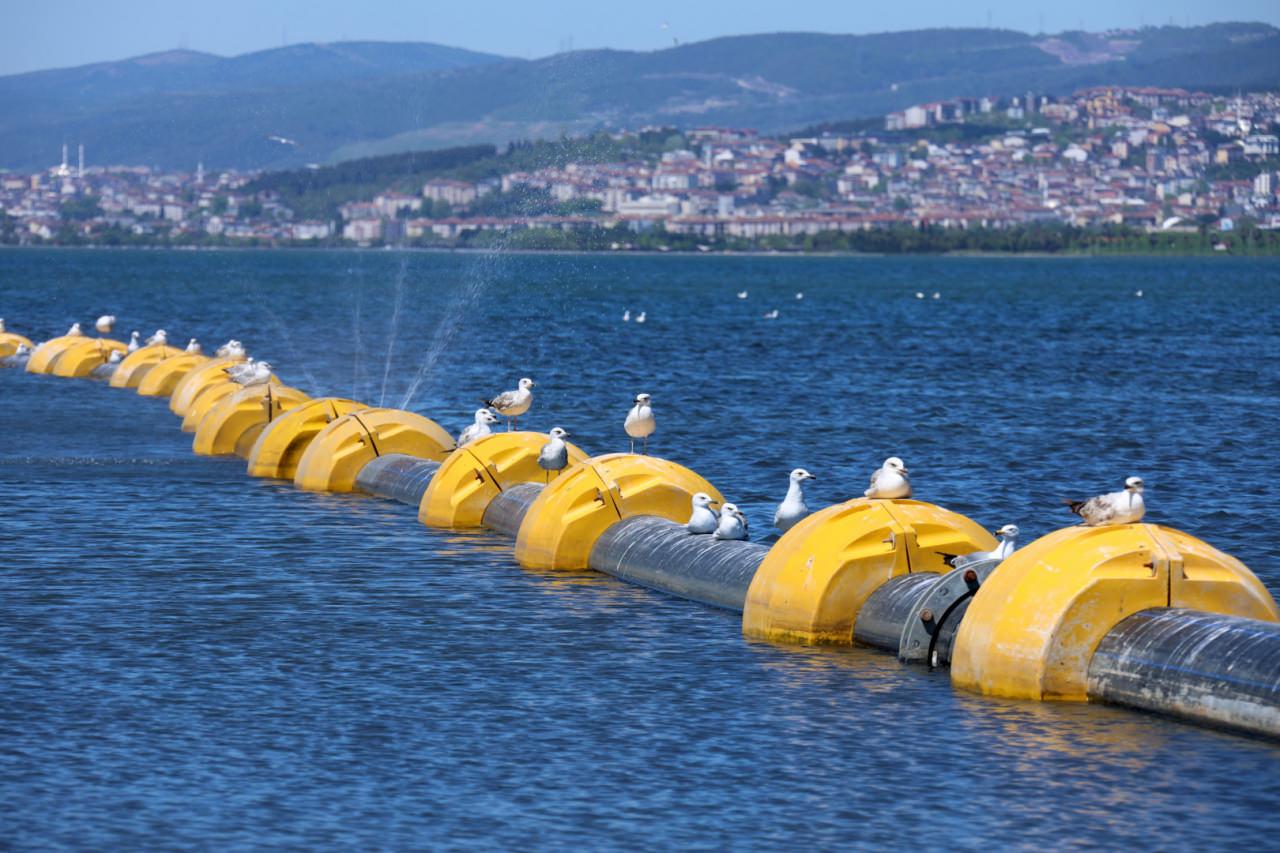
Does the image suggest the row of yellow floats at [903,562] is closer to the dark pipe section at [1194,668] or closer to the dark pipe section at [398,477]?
the dark pipe section at [1194,668]

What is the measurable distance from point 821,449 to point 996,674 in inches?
841

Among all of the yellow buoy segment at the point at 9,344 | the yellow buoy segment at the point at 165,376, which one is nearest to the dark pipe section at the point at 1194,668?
the yellow buoy segment at the point at 165,376

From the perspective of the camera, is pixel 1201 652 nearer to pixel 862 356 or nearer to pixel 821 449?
pixel 821 449

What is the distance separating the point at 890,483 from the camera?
59.2ft

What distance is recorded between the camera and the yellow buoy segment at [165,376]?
45.3 meters

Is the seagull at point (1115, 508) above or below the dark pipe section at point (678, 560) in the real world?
above

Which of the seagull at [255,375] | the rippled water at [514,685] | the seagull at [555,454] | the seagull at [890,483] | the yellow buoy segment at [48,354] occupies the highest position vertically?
the seagull at [890,483]

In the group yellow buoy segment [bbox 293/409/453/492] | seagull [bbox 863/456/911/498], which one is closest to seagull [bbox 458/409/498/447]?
yellow buoy segment [bbox 293/409/453/492]

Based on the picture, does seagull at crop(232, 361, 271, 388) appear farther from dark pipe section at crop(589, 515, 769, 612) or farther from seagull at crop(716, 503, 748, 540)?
seagull at crop(716, 503, 748, 540)

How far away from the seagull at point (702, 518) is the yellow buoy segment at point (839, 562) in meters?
2.63

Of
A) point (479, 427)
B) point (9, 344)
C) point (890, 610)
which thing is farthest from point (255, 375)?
point (9, 344)

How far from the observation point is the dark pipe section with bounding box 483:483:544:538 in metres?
23.8

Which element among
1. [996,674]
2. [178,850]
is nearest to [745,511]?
[996,674]

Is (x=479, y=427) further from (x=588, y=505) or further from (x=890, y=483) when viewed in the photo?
(x=890, y=483)
